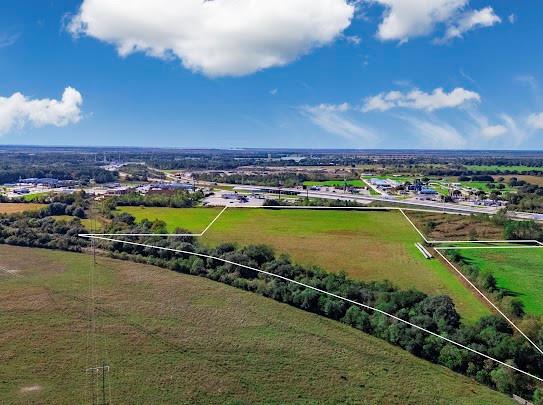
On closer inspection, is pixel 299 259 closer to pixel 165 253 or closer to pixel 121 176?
pixel 165 253

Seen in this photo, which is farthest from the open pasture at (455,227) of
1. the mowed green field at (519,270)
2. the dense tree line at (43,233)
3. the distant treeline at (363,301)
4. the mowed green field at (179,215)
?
the dense tree line at (43,233)

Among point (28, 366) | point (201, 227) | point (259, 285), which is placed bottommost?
point (28, 366)

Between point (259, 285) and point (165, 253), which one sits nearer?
point (259, 285)

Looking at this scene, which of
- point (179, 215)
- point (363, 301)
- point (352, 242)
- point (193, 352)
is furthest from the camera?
point (179, 215)

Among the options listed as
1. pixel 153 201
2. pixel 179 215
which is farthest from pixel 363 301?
pixel 153 201

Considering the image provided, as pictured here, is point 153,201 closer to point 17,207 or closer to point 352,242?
point 17,207

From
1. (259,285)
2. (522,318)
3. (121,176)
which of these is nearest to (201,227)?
(259,285)

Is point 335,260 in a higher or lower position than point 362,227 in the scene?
lower
